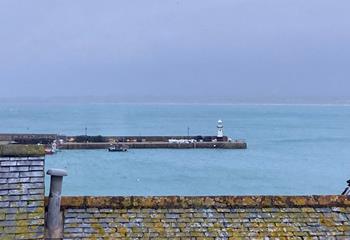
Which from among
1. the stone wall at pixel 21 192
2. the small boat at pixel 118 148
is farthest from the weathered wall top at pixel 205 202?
the small boat at pixel 118 148

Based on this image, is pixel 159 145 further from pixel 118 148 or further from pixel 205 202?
pixel 205 202

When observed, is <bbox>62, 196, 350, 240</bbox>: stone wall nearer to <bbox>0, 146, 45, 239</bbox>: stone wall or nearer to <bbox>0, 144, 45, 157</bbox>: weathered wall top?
<bbox>0, 146, 45, 239</bbox>: stone wall

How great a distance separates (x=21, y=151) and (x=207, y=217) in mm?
2316

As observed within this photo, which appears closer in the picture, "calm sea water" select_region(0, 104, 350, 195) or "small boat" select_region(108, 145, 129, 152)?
"calm sea water" select_region(0, 104, 350, 195)

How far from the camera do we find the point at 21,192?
647 cm

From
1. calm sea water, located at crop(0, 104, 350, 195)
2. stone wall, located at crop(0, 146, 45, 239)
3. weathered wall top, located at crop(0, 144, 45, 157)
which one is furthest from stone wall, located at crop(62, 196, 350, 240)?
calm sea water, located at crop(0, 104, 350, 195)

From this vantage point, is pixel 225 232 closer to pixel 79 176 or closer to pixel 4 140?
pixel 79 176

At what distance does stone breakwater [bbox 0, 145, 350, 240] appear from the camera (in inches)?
253

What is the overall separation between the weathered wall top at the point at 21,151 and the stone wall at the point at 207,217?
0.68 metres

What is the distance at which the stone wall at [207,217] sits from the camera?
21.4ft

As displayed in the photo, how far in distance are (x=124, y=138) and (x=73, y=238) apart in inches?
2864

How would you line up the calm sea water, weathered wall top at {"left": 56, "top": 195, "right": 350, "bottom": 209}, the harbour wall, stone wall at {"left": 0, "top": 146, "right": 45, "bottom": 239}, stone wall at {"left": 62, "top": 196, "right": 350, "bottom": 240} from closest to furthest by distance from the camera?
1. stone wall at {"left": 0, "top": 146, "right": 45, "bottom": 239}
2. stone wall at {"left": 62, "top": 196, "right": 350, "bottom": 240}
3. weathered wall top at {"left": 56, "top": 195, "right": 350, "bottom": 209}
4. the calm sea water
5. the harbour wall

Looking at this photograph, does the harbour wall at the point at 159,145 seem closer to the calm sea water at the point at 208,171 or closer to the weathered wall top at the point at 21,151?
the calm sea water at the point at 208,171

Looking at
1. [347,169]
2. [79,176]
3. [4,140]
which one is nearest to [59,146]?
[4,140]
